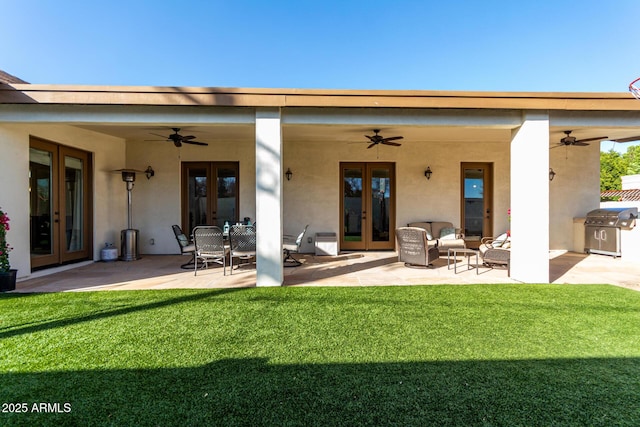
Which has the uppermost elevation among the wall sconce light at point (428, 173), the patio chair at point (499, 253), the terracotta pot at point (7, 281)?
the wall sconce light at point (428, 173)

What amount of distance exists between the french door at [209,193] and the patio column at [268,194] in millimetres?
3984

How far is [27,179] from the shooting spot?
214 inches

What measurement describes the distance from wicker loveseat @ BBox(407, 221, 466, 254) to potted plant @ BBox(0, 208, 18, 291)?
25.1 feet

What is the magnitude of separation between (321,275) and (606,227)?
7.27 meters

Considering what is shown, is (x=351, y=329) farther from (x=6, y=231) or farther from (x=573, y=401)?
(x=6, y=231)

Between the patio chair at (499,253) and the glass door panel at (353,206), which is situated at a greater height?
the glass door panel at (353,206)

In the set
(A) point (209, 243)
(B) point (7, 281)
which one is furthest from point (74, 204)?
(A) point (209, 243)

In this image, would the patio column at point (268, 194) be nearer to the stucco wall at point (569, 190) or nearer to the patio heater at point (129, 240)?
the patio heater at point (129, 240)

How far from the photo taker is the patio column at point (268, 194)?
15.6ft

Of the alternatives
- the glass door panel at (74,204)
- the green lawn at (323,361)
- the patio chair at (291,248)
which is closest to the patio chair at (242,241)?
the patio chair at (291,248)

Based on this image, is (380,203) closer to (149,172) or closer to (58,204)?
(149,172)

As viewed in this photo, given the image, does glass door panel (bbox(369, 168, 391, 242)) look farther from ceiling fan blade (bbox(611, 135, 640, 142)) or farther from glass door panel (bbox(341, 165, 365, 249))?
ceiling fan blade (bbox(611, 135, 640, 142))

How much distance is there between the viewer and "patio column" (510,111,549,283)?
4820 mm

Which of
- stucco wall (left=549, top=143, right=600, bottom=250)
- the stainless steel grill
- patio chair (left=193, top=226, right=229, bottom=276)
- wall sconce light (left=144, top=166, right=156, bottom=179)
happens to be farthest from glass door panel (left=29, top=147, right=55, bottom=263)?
the stainless steel grill
